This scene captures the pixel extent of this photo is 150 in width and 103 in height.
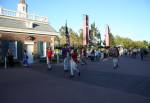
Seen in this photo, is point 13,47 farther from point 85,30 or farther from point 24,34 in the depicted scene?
point 85,30

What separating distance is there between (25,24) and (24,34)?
1.64m

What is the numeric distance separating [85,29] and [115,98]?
46.8 metres

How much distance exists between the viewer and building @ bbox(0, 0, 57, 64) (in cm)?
2723

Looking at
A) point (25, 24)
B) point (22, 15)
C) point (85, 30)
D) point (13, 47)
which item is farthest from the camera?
point (85, 30)

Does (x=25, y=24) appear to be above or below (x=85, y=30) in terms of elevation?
below

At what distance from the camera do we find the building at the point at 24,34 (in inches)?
1072

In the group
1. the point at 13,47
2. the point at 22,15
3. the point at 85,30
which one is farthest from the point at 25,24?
the point at 85,30

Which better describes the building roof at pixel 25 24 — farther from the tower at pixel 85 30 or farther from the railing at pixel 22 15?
the tower at pixel 85 30

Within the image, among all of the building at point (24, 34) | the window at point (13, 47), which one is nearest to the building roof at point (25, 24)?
the building at point (24, 34)

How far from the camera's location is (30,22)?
30.9 metres

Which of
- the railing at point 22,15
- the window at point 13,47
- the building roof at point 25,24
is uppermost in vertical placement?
the railing at point 22,15

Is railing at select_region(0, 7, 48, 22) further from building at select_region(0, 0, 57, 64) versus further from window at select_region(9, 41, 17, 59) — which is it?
window at select_region(9, 41, 17, 59)

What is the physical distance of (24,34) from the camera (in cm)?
2934

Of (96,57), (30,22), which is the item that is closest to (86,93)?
(30,22)
